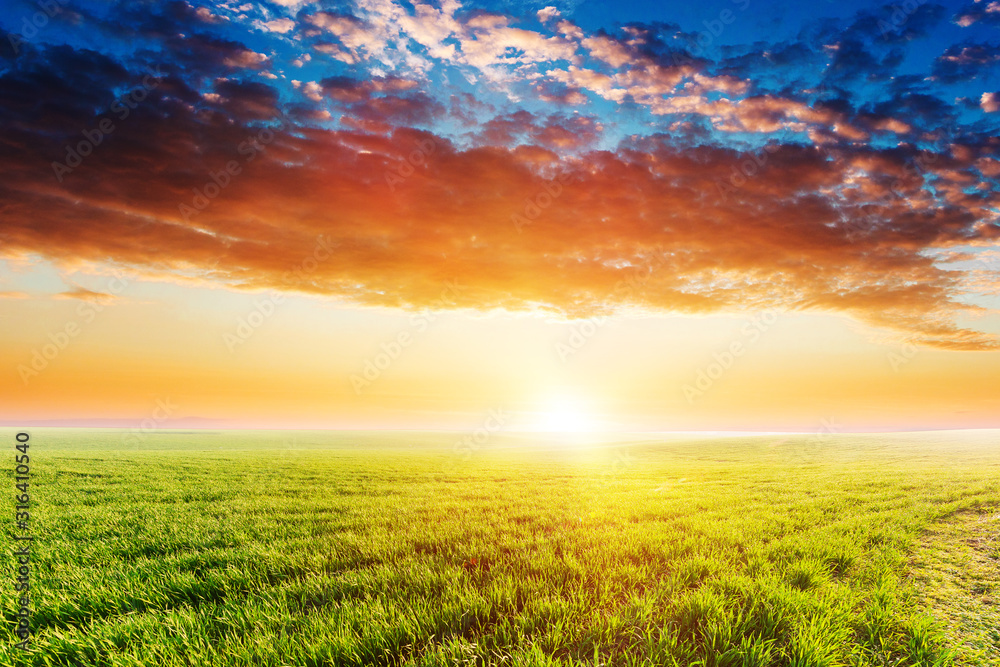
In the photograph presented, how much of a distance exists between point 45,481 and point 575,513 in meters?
23.7

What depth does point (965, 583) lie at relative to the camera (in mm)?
6066

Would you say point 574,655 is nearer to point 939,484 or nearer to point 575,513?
point 575,513

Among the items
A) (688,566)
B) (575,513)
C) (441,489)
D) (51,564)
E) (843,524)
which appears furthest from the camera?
(441,489)

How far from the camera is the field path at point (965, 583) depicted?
451cm

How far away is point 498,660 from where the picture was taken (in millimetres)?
3521

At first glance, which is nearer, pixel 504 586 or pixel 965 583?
pixel 504 586

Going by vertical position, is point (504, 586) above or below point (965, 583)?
above

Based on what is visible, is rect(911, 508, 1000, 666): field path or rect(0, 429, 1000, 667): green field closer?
rect(0, 429, 1000, 667): green field

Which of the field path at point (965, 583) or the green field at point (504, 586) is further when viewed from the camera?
the field path at point (965, 583)

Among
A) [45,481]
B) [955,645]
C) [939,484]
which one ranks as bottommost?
[45,481]

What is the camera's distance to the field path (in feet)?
14.8

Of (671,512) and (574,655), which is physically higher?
(574,655)

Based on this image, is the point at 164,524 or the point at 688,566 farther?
the point at 164,524

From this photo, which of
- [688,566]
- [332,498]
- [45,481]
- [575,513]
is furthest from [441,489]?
[45,481]
